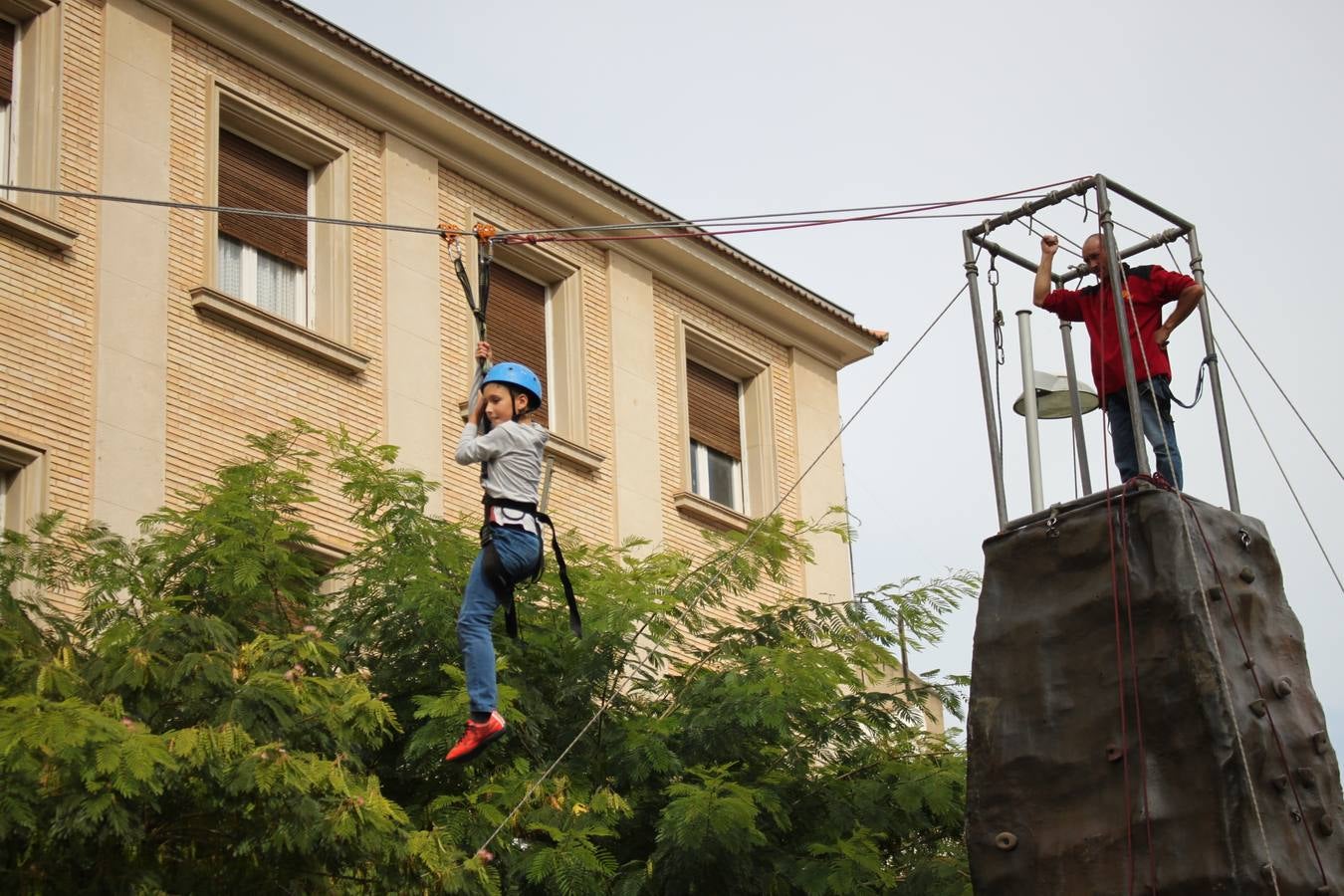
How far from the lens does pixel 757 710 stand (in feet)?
53.9

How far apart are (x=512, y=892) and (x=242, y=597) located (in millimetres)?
2692

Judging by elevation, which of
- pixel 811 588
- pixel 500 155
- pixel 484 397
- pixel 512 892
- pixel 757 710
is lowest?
pixel 512 892

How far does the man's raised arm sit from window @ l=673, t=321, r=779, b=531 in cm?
1082

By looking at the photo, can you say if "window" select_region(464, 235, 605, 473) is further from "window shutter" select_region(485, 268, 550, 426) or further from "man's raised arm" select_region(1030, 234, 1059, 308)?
"man's raised arm" select_region(1030, 234, 1059, 308)

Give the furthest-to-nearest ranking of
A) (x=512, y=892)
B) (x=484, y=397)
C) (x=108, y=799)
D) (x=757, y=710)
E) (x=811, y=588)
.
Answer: (x=811, y=588)
(x=757, y=710)
(x=512, y=892)
(x=484, y=397)
(x=108, y=799)

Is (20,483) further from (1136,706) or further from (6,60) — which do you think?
(1136,706)

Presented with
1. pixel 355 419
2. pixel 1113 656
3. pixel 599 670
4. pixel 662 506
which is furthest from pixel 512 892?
pixel 662 506

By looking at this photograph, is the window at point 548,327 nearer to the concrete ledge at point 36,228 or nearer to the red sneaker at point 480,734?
the concrete ledge at point 36,228

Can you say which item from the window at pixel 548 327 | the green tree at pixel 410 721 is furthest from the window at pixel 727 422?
the green tree at pixel 410 721

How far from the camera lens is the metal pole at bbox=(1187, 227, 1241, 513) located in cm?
1319

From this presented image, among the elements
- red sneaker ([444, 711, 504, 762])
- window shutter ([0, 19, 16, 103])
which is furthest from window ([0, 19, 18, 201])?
→ red sneaker ([444, 711, 504, 762])

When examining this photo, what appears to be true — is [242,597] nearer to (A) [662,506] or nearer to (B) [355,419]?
(B) [355,419]

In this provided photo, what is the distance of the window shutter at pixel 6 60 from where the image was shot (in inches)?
732

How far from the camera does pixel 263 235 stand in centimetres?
2050
